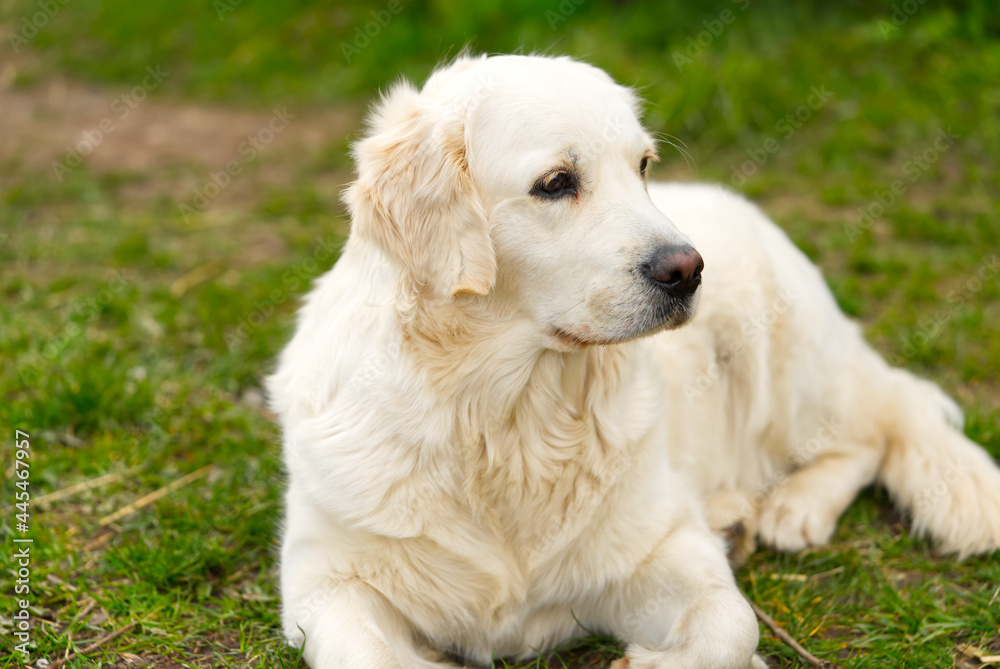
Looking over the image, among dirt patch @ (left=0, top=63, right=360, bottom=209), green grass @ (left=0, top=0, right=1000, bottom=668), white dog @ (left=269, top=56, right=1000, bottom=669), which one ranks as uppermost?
white dog @ (left=269, top=56, right=1000, bottom=669)

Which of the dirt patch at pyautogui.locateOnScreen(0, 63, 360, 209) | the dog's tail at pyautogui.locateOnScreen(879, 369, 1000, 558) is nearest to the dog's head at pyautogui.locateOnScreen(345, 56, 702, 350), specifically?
the dog's tail at pyautogui.locateOnScreen(879, 369, 1000, 558)

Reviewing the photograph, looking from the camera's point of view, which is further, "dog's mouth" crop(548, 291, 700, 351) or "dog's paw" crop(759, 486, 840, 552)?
"dog's paw" crop(759, 486, 840, 552)

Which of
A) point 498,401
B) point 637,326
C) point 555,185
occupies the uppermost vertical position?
point 555,185

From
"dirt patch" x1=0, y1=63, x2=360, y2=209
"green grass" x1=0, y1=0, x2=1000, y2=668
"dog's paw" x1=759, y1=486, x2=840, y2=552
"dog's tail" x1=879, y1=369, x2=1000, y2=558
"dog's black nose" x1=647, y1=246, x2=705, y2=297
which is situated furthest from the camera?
"dirt patch" x1=0, y1=63, x2=360, y2=209

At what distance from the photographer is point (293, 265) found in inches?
212

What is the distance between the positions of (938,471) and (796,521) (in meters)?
0.56

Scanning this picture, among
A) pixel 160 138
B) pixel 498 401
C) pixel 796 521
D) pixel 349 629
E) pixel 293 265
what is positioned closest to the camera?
pixel 349 629

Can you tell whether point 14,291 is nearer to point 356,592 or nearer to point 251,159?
point 251,159

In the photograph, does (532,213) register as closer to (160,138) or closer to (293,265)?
(293,265)

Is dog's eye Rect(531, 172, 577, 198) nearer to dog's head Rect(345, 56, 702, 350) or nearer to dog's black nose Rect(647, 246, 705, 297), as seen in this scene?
dog's head Rect(345, 56, 702, 350)

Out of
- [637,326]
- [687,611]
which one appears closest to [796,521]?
[687,611]

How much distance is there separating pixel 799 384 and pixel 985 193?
296 centimetres

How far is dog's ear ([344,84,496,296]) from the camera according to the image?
2434 millimetres

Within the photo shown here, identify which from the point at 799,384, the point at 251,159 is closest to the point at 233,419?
the point at 799,384
